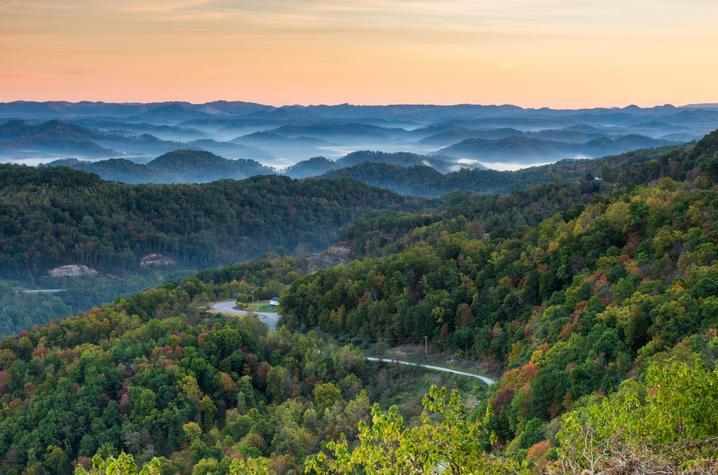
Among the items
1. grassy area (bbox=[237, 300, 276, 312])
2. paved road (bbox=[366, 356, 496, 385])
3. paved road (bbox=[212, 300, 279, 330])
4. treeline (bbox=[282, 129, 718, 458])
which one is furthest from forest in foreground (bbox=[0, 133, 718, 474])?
grassy area (bbox=[237, 300, 276, 312])

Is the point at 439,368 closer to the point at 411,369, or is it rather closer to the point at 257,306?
the point at 411,369

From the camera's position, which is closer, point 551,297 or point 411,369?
point 551,297

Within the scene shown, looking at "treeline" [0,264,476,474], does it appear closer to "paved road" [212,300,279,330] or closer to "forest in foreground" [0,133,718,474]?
"forest in foreground" [0,133,718,474]

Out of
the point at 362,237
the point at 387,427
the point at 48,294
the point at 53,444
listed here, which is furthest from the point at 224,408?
the point at 48,294

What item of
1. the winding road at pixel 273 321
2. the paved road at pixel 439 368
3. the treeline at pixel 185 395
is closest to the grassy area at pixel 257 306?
the winding road at pixel 273 321

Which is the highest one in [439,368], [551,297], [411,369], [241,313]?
[551,297]

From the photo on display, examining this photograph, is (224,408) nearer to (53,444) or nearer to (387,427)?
(53,444)

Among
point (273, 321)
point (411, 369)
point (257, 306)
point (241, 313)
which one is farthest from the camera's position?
A: point (257, 306)

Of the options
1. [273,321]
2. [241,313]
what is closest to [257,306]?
[241,313]

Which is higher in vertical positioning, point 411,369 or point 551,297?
point 551,297
